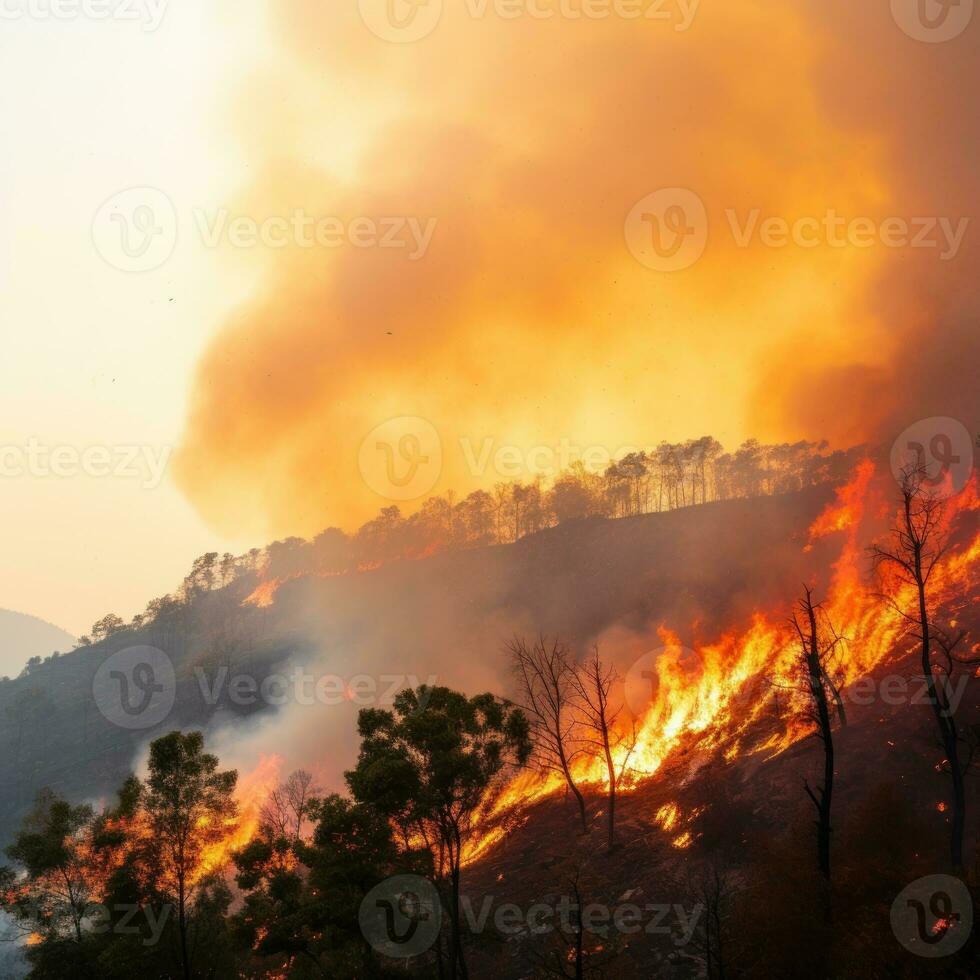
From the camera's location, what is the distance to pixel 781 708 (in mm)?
49188

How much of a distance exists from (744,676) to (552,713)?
17.9 meters

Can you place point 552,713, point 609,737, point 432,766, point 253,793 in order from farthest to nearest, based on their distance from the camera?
point 253,793
point 552,713
point 609,737
point 432,766

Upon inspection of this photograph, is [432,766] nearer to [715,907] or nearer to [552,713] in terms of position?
[715,907]

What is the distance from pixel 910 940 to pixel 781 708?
28.4 m

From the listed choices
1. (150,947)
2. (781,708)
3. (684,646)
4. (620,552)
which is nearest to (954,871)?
(781,708)

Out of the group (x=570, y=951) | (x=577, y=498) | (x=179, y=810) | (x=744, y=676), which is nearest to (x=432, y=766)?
(x=570, y=951)

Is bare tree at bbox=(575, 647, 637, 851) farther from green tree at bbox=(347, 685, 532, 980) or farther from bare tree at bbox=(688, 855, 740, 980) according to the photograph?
green tree at bbox=(347, 685, 532, 980)

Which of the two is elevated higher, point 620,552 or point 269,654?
point 620,552

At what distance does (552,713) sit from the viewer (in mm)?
64500

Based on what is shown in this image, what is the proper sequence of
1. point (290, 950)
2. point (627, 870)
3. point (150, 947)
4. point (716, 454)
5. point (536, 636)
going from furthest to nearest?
1. point (716, 454)
2. point (536, 636)
3. point (627, 870)
4. point (150, 947)
5. point (290, 950)

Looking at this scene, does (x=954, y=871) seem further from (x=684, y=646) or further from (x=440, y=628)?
(x=440, y=628)

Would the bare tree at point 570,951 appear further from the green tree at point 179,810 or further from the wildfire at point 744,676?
the green tree at point 179,810

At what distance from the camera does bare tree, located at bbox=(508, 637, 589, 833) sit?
44.5m

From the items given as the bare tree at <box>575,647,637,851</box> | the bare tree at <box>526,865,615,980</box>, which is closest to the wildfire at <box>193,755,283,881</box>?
the bare tree at <box>575,647,637,851</box>
